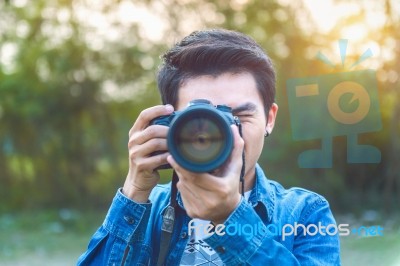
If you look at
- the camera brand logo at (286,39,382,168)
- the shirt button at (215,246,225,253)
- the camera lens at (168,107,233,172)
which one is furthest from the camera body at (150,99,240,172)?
the camera brand logo at (286,39,382,168)

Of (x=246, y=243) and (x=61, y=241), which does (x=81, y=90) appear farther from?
(x=246, y=243)

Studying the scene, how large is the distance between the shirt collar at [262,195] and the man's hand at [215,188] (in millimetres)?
192

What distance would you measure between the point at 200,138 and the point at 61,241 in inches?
137

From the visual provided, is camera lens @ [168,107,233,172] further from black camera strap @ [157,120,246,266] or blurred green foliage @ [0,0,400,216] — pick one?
blurred green foliage @ [0,0,400,216]

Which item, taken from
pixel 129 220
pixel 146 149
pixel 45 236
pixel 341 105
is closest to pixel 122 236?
pixel 129 220

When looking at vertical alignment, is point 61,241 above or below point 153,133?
below

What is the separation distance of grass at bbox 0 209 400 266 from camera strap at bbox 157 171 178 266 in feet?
5.80

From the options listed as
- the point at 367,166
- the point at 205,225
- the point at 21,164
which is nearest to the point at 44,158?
the point at 21,164

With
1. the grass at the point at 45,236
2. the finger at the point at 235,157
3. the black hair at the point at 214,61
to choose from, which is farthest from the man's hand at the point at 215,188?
the grass at the point at 45,236

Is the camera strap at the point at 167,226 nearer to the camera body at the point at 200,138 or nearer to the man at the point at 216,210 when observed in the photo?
the man at the point at 216,210

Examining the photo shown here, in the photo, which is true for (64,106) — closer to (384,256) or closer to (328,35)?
(328,35)

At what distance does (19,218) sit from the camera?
4863mm

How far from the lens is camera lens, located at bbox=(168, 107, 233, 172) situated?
881mm

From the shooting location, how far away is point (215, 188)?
0.88 m
